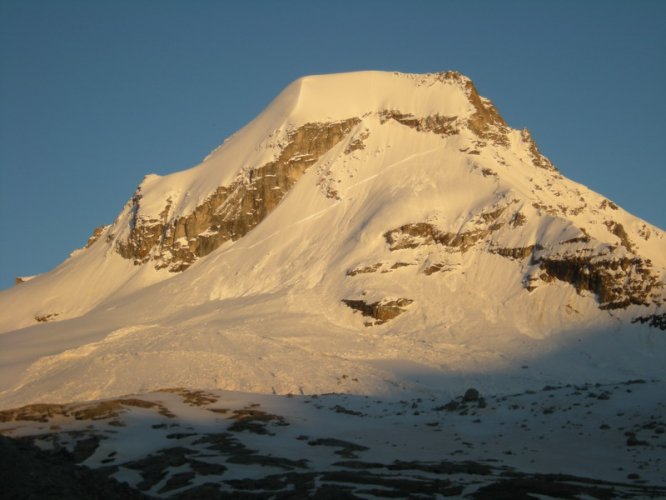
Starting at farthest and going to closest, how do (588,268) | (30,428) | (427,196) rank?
(427,196), (588,268), (30,428)

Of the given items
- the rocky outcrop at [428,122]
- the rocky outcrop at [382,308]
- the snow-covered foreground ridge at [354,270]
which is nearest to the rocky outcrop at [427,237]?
the snow-covered foreground ridge at [354,270]

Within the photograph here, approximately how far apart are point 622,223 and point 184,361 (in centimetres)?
6590

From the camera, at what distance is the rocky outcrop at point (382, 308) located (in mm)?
95188

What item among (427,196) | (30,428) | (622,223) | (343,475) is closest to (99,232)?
(427,196)

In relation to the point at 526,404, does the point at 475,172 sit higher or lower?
higher

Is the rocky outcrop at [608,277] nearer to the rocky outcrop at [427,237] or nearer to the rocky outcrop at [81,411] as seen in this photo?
the rocky outcrop at [427,237]

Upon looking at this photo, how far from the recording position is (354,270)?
104 m

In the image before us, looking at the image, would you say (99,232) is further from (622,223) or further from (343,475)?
(343,475)

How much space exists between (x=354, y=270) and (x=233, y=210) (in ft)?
97.4

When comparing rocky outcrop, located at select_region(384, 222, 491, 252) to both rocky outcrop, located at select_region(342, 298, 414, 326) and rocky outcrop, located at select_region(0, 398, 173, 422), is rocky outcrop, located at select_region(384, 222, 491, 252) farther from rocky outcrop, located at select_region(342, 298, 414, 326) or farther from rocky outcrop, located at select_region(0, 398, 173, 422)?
rocky outcrop, located at select_region(0, 398, 173, 422)

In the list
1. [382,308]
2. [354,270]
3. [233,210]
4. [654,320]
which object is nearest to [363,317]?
[382,308]

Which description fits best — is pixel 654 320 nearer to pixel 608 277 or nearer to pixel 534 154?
pixel 608 277

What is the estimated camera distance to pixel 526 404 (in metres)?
47.6

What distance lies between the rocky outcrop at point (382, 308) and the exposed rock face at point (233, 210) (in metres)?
32.8
